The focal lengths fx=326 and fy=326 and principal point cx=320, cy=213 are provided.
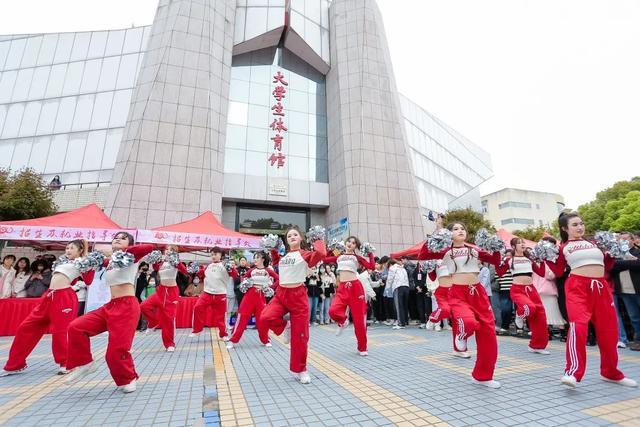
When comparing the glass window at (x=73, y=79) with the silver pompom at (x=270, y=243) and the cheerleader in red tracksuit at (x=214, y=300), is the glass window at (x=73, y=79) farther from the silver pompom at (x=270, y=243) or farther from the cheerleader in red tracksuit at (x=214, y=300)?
the silver pompom at (x=270, y=243)

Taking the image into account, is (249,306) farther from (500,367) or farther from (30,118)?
(30,118)

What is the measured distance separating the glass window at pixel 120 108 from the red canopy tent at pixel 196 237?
46.2 ft

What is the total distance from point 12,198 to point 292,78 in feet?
51.7

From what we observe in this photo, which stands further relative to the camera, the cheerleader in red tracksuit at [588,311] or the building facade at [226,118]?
the building facade at [226,118]

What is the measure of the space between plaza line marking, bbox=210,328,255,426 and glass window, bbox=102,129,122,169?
60.2 feet

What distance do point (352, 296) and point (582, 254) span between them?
3.69 m

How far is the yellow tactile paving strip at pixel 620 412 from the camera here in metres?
2.88

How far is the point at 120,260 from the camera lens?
4.18 meters

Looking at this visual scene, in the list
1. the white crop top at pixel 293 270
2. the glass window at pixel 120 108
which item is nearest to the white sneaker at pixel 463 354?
the white crop top at pixel 293 270

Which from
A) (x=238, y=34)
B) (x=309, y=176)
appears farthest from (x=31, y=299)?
(x=238, y=34)

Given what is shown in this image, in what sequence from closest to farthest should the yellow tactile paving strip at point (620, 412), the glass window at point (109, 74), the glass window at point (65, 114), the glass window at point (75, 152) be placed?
the yellow tactile paving strip at point (620, 412), the glass window at point (75, 152), the glass window at point (65, 114), the glass window at point (109, 74)

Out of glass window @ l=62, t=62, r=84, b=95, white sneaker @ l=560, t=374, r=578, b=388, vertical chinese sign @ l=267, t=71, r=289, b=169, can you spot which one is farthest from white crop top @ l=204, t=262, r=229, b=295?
glass window @ l=62, t=62, r=84, b=95

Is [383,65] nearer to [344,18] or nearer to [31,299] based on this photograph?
[344,18]

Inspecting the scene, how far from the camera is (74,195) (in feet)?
59.4
